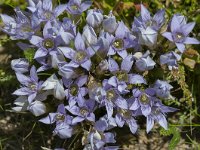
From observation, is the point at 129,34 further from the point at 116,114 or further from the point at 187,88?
the point at 187,88

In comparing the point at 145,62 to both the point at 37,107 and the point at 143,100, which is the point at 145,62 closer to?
the point at 143,100

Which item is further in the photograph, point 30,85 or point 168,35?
point 30,85

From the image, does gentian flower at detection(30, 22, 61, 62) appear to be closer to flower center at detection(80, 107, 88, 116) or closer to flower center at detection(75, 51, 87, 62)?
flower center at detection(75, 51, 87, 62)

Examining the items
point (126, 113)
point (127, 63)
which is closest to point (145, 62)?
point (127, 63)

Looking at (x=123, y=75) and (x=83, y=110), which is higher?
(x=123, y=75)

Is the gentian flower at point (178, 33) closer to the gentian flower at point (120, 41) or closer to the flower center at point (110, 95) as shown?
the gentian flower at point (120, 41)

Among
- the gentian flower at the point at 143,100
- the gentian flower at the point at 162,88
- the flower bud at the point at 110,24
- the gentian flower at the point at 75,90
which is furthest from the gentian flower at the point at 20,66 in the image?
the gentian flower at the point at 162,88
